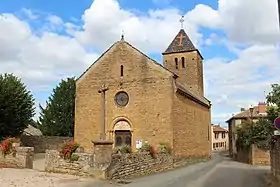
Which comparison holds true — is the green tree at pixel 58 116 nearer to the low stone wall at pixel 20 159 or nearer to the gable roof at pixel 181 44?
the gable roof at pixel 181 44

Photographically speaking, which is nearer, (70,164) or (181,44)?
(70,164)

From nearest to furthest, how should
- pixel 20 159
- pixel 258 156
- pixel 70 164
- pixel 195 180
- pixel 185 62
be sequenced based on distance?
pixel 195 180 < pixel 70 164 < pixel 20 159 < pixel 258 156 < pixel 185 62

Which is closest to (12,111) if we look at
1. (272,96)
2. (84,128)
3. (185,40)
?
(84,128)

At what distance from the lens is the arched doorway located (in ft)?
96.7

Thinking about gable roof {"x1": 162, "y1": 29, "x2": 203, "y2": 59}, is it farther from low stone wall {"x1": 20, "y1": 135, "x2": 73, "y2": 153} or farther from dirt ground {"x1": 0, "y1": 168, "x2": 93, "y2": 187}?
dirt ground {"x1": 0, "y1": 168, "x2": 93, "y2": 187}

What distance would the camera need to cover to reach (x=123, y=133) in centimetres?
2975

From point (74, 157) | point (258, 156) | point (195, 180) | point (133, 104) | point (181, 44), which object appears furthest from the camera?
point (181, 44)

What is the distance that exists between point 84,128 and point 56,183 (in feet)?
57.4

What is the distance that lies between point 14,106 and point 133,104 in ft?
34.7

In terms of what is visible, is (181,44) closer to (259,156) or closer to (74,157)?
(259,156)

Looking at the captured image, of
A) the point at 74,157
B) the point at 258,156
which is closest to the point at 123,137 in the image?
the point at 74,157

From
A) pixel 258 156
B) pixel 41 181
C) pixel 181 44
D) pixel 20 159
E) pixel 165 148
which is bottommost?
pixel 258 156

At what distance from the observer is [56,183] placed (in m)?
13.8

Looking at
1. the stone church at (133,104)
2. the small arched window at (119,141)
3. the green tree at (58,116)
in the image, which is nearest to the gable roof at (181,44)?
the stone church at (133,104)
